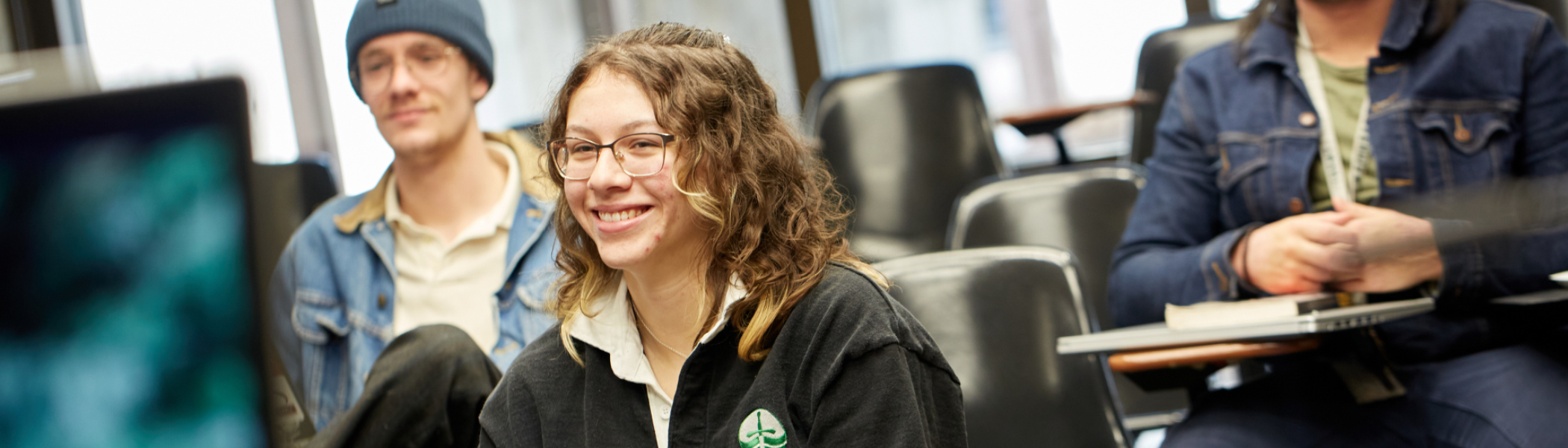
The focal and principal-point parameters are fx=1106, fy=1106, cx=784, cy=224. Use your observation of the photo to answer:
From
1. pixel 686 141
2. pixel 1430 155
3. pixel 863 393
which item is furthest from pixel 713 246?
pixel 1430 155

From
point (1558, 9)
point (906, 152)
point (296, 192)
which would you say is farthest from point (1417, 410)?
point (296, 192)

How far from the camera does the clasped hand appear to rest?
1.28m

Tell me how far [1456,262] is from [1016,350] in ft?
1.77

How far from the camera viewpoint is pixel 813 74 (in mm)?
3873

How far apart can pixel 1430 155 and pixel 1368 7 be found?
0.23 m

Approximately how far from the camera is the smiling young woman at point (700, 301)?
3.28ft

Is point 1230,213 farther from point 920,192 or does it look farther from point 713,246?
point 920,192

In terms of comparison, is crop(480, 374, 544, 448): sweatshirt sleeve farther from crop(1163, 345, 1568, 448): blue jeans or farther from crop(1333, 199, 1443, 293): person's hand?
crop(1333, 199, 1443, 293): person's hand

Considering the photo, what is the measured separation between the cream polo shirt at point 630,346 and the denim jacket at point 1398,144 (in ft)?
2.43

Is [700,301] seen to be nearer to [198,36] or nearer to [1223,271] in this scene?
[1223,271]

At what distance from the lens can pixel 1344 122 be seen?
1.54 m

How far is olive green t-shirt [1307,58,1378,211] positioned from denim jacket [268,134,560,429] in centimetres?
106

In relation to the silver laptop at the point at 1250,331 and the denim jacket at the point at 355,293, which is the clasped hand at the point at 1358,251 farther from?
the denim jacket at the point at 355,293

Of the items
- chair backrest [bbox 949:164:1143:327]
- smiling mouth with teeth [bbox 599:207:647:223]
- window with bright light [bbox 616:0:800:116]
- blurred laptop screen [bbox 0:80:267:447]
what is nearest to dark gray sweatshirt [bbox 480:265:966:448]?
smiling mouth with teeth [bbox 599:207:647:223]
